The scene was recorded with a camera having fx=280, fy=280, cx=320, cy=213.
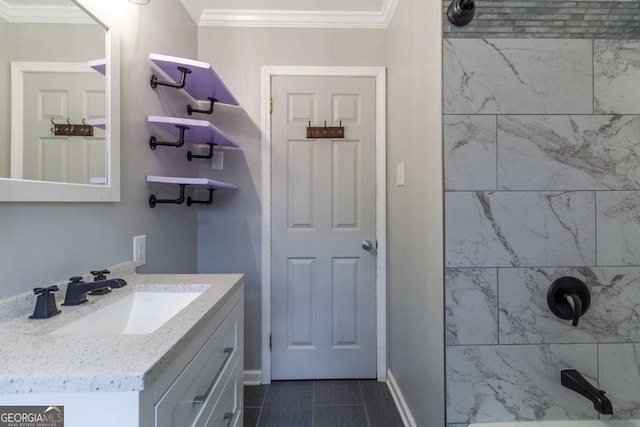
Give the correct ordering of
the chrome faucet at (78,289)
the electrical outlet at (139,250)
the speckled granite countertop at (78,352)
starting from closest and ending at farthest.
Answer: the speckled granite countertop at (78,352)
the chrome faucet at (78,289)
the electrical outlet at (139,250)

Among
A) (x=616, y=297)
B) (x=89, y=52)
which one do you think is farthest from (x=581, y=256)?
(x=89, y=52)

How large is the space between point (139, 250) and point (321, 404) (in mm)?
1350

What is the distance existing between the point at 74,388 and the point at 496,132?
4.62 feet

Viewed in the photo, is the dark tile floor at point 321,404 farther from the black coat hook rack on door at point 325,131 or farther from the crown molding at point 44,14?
the crown molding at point 44,14

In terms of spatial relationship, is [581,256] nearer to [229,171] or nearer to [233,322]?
[233,322]

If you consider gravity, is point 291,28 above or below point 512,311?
above

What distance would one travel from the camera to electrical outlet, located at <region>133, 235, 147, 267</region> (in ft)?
4.07

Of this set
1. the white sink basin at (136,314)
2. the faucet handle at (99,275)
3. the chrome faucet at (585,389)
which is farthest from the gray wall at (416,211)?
the faucet handle at (99,275)

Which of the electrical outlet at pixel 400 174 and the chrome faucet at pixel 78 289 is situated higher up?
the electrical outlet at pixel 400 174

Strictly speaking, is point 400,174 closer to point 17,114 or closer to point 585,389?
point 585,389

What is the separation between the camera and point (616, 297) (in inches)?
43.7

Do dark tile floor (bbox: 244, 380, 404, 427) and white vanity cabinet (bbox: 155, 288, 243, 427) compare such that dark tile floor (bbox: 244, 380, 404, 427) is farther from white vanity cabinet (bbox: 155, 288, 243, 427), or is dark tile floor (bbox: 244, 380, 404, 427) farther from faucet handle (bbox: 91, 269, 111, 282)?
faucet handle (bbox: 91, 269, 111, 282)

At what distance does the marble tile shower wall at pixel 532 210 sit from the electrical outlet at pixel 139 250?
1.32 metres

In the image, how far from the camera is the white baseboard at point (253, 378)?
1856 millimetres
